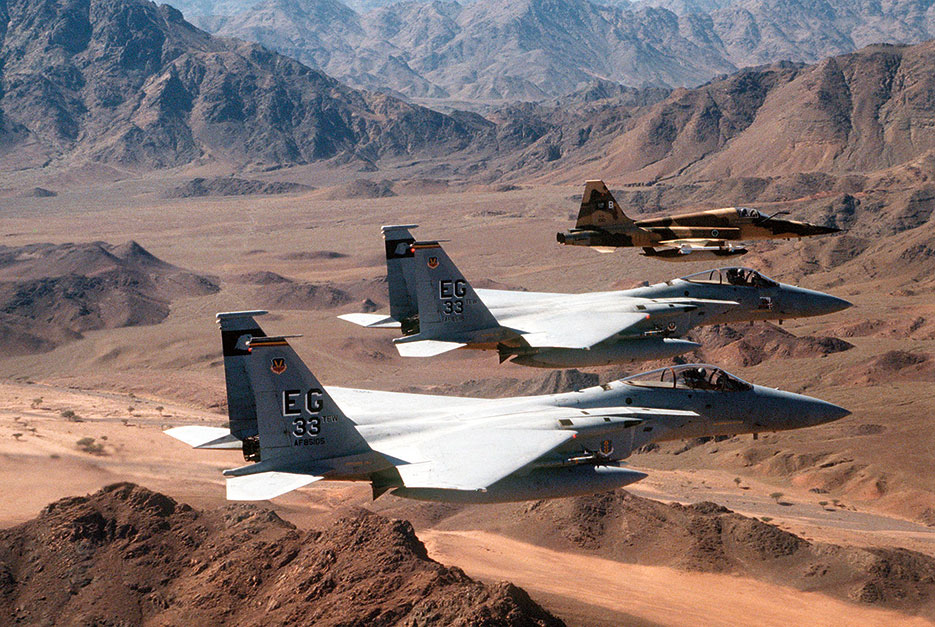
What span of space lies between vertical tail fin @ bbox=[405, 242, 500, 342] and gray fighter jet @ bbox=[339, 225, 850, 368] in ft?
0.10

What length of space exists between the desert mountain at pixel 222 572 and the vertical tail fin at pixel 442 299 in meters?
6.13

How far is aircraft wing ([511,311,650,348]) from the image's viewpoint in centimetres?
3077

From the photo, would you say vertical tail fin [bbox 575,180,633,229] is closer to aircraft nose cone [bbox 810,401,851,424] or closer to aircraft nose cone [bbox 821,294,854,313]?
aircraft nose cone [bbox 821,294,854,313]

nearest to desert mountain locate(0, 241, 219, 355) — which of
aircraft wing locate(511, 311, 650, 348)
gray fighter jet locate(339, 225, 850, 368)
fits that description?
gray fighter jet locate(339, 225, 850, 368)

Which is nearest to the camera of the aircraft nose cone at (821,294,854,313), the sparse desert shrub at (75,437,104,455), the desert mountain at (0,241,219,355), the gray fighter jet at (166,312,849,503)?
the gray fighter jet at (166,312,849,503)

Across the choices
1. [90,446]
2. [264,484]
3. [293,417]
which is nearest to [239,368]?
[293,417]

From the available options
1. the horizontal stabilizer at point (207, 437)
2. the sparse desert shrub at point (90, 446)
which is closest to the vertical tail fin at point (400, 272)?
the horizontal stabilizer at point (207, 437)

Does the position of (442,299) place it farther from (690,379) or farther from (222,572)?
(222,572)

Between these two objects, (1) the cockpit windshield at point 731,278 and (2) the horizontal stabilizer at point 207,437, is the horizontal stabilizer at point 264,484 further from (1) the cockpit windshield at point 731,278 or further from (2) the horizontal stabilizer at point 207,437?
(1) the cockpit windshield at point 731,278

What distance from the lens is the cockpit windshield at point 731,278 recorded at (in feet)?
116

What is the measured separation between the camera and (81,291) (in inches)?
4099

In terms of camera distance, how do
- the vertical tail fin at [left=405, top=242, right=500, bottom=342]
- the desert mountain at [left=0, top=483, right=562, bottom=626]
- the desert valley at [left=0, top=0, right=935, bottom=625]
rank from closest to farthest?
the desert mountain at [left=0, top=483, right=562, bottom=626] → the desert valley at [left=0, top=0, right=935, bottom=625] → the vertical tail fin at [left=405, top=242, right=500, bottom=342]

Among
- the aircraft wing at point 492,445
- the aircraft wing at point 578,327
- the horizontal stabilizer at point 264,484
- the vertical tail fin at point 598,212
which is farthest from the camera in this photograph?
the vertical tail fin at point 598,212

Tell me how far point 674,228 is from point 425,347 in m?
17.5
